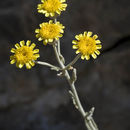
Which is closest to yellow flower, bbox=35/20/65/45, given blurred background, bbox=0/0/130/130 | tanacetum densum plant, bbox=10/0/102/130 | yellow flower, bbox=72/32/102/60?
tanacetum densum plant, bbox=10/0/102/130

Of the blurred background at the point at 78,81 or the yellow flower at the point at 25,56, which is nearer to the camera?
the yellow flower at the point at 25,56

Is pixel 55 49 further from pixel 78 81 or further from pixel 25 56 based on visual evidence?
pixel 78 81

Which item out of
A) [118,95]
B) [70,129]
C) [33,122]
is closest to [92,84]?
[118,95]

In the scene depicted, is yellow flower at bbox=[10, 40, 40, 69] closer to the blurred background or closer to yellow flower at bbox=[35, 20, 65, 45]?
yellow flower at bbox=[35, 20, 65, 45]

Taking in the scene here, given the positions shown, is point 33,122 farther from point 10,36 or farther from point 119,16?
point 119,16

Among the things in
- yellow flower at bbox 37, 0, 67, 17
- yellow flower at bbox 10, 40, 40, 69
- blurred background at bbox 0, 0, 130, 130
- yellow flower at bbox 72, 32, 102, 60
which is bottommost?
yellow flower at bbox 72, 32, 102, 60

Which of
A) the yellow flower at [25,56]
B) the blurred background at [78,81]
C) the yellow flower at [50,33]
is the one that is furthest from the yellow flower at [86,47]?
the blurred background at [78,81]

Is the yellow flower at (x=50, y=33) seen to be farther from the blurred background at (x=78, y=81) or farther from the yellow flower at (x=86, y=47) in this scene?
the blurred background at (x=78, y=81)

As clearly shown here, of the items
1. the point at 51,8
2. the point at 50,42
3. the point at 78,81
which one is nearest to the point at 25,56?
the point at 50,42
